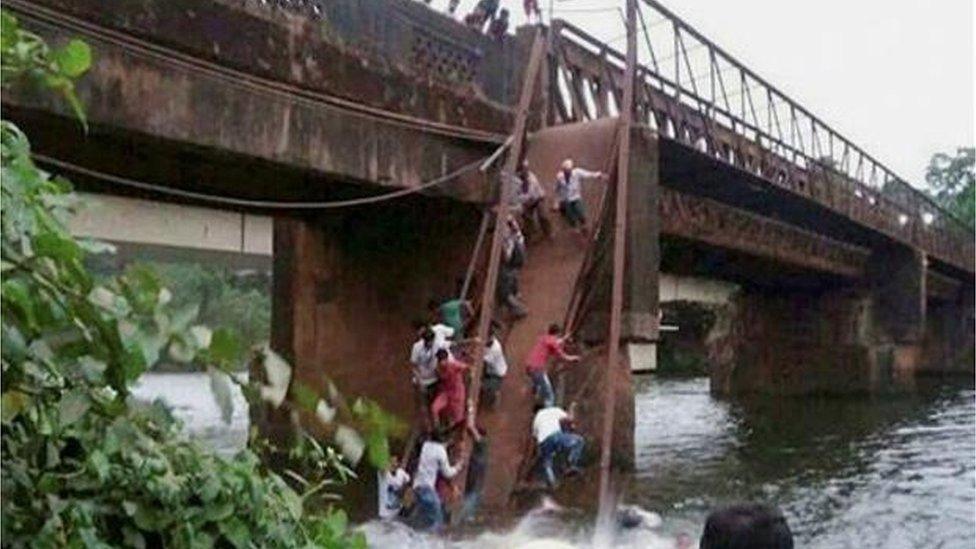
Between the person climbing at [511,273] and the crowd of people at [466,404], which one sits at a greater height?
the person climbing at [511,273]


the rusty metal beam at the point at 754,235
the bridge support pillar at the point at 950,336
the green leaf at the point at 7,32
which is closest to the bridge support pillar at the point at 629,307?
the rusty metal beam at the point at 754,235

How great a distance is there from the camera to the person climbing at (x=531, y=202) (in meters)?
12.9

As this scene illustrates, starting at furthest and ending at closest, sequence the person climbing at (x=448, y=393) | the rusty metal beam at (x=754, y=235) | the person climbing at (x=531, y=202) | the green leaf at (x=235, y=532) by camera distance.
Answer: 1. the rusty metal beam at (x=754, y=235)
2. the person climbing at (x=531, y=202)
3. the person climbing at (x=448, y=393)
4. the green leaf at (x=235, y=532)

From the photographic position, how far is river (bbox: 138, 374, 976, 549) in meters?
10.6

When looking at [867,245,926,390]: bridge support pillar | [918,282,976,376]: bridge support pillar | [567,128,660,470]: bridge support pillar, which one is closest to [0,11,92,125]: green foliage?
[567,128,660,470]: bridge support pillar

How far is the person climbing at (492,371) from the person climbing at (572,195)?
74.9 inches

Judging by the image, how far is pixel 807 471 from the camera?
1622cm

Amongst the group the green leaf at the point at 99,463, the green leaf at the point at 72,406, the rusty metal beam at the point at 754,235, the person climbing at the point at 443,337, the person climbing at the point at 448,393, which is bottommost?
the person climbing at the point at 448,393

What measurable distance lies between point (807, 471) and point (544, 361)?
645cm

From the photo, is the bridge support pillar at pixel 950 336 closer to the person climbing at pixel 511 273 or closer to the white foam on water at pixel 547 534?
the person climbing at pixel 511 273

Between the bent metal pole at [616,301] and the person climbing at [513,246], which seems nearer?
the bent metal pole at [616,301]

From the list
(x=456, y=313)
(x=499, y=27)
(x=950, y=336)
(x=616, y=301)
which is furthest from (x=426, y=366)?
(x=950, y=336)

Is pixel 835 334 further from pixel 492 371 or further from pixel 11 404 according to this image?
pixel 11 404

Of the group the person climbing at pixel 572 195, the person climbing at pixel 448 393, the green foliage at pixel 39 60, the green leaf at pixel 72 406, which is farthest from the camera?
the person climbing at pixel 572 195
